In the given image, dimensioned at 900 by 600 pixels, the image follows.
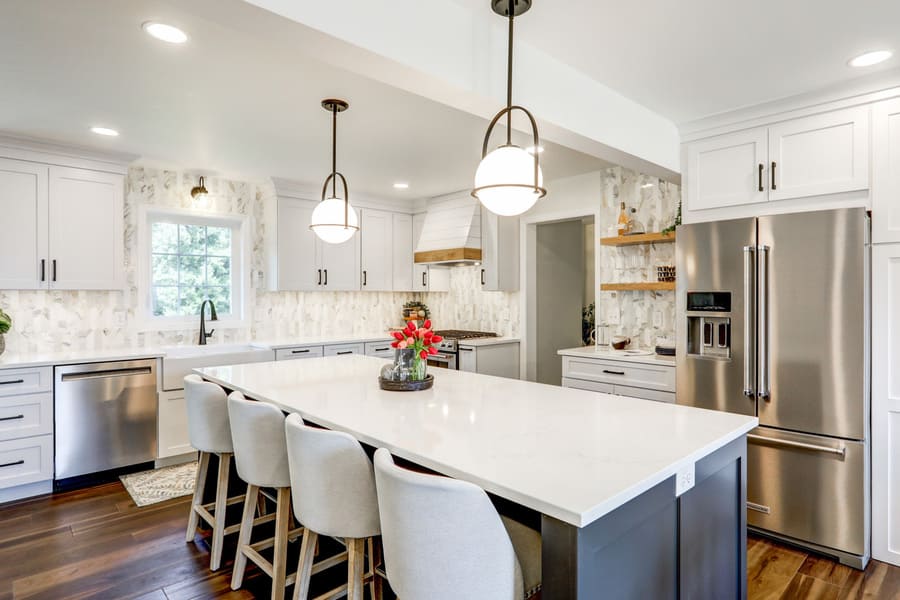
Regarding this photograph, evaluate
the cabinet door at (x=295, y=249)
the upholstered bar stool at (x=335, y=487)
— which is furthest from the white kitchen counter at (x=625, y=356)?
the cabinet door at (x=295, y=249)

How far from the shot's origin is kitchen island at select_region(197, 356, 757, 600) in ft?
3.84

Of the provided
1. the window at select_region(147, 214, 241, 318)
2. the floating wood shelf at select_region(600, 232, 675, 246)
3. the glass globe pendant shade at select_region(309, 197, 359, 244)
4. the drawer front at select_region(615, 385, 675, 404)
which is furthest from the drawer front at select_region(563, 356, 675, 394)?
the window at select_region(147, 214, 241, 318)

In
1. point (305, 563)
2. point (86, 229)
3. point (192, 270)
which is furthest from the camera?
point (192, 270)

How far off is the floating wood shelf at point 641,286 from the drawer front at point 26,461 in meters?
4.24

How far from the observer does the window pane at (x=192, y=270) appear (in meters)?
4.70

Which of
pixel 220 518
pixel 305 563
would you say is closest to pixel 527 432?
pixel 305 563

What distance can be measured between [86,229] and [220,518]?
2.66m

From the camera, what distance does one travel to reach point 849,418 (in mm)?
2557

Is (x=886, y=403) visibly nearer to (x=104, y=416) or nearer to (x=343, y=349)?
(x=343, y=349)

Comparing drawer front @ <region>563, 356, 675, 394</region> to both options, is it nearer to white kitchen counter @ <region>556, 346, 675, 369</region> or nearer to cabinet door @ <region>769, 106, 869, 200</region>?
white kitchen counter @ <region>556, 346, 675, 369</region>

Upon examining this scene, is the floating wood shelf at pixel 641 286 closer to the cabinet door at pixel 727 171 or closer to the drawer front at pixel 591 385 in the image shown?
the cabinet door at pixel 727 171

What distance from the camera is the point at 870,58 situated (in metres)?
2.35

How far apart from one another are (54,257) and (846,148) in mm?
5126

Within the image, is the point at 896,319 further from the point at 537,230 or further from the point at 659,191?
the point at 537,230
